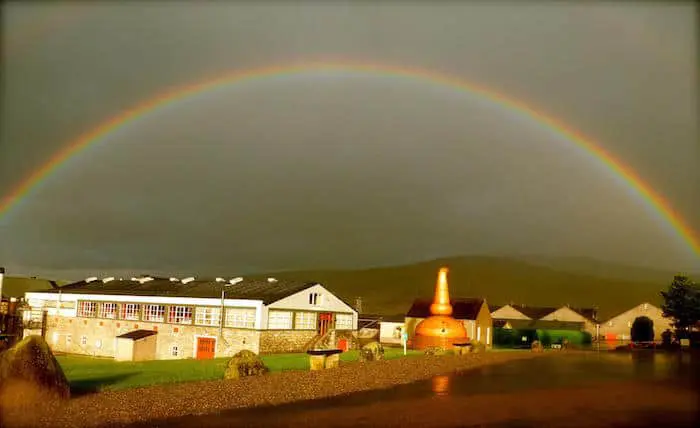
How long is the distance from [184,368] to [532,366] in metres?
20.1

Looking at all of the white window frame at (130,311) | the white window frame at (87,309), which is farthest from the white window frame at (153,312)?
the white window frame at (87,309)

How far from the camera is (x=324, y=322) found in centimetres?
5359

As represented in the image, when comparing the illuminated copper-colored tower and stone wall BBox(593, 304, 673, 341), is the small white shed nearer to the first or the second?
the illuminated copper-colored tower

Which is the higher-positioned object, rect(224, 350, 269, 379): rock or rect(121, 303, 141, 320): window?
rect(121, 303, 141, 320): window

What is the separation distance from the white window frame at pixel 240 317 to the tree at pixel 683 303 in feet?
177

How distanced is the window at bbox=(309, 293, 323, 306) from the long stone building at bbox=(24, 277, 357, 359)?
0.08 metres

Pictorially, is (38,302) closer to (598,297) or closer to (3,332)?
(3,332)

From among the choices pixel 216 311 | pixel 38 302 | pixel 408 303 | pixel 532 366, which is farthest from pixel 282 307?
pixel 408 303

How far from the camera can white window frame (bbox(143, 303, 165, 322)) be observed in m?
54.3

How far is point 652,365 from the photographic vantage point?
1587 inches

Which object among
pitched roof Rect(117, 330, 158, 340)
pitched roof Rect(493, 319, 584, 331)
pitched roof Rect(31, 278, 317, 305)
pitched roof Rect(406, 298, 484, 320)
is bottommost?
→ pitched roof Rect(117, 330, 158, 340)

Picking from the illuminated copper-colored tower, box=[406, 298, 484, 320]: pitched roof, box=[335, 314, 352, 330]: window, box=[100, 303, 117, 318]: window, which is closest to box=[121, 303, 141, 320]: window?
box=[100, 303, 117, 318]: window

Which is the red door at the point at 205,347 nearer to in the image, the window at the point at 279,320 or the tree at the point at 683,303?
the window at the point at 279,320

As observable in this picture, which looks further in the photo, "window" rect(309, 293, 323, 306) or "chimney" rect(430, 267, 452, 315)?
"chimney" rect(430, 267, 452, 315)
